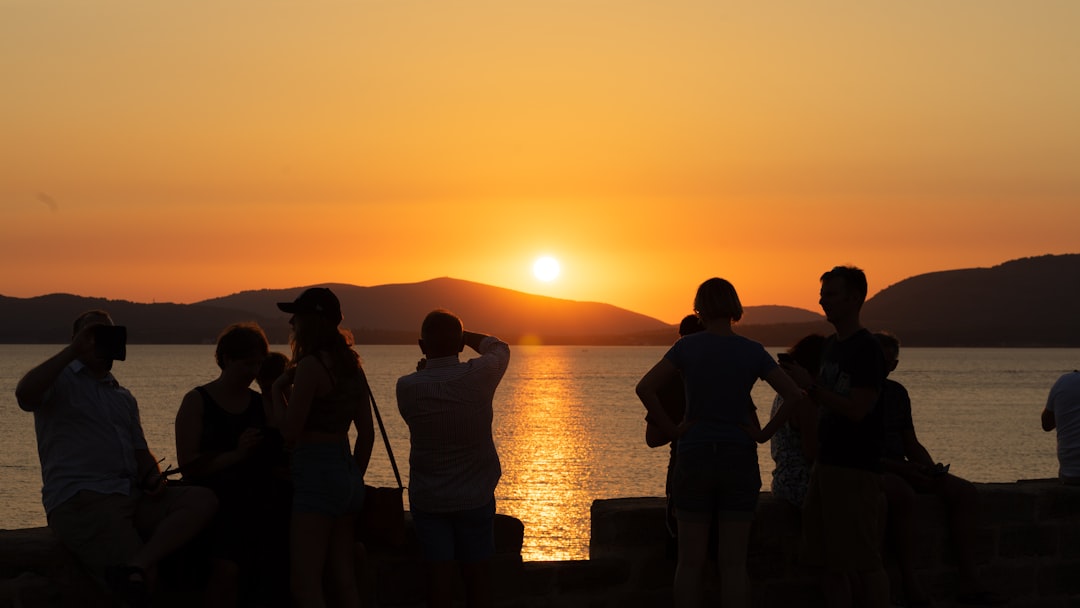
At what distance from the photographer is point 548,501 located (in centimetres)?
3672

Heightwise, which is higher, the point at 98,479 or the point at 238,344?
the point at 238,344

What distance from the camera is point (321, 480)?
501 cm

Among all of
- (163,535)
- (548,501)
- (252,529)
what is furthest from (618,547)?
(548,501)

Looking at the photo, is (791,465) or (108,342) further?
(791,465)

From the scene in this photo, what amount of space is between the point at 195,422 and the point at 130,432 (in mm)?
282

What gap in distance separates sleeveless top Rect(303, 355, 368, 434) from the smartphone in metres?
0.80

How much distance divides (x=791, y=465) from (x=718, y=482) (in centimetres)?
106

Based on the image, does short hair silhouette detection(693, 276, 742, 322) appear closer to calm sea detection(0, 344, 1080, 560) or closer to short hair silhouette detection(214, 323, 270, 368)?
short hair silhouette detection(214, 323, 270, 368)

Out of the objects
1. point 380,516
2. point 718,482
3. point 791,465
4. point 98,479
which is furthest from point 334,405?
point 791,465

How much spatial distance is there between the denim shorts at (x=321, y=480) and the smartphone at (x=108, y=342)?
33.1 inches

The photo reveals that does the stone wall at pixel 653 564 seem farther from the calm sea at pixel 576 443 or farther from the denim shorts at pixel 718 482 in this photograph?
the calm sea at pixel 576 443

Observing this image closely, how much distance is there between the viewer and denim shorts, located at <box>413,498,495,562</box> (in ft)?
17.4

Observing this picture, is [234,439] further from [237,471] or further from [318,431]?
[318,431]

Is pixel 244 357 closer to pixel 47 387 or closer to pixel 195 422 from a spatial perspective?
pixel 195 422
